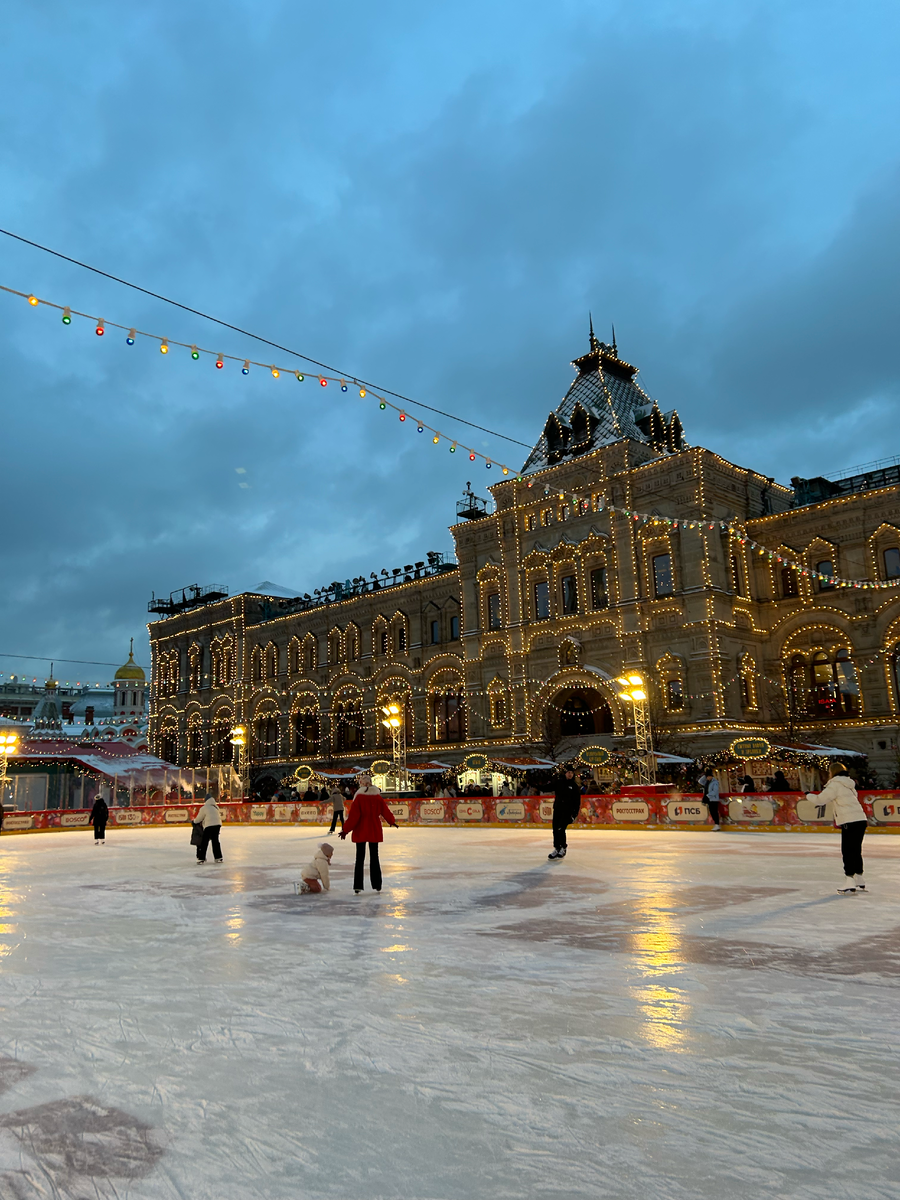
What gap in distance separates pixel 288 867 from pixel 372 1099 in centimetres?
1203

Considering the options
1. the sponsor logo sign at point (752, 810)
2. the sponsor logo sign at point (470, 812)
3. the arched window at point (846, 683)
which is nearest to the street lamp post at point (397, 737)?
the sponsor logo sign at point (470, 812)

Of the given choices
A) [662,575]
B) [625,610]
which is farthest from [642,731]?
[662,575]

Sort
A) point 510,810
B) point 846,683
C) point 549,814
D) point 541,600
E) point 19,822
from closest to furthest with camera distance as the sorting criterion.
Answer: point 549,814 < point 510,810 < point 19,822 < point 846,683 < point 541,600

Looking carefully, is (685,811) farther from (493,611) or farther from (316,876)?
(493,611)

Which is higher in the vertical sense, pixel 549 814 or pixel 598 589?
pixel 598 589

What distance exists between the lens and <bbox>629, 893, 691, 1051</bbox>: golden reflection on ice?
483 cm

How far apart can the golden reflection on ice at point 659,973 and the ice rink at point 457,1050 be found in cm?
3

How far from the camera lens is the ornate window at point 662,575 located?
3541cm

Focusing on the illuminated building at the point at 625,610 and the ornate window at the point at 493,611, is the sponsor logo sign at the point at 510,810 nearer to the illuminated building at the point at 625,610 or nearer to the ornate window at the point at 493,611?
the illuminated building at the point at 625,610

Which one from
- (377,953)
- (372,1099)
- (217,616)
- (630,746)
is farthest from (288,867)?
(217,616)

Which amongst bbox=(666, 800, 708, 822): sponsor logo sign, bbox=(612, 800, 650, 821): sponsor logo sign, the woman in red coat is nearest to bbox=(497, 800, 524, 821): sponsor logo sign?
bbox=(612, 800, 650, 821): sponsor logo sign

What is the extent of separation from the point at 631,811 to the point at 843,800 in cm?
1358

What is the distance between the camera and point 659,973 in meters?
6.27

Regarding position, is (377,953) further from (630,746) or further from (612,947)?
(630,746)
